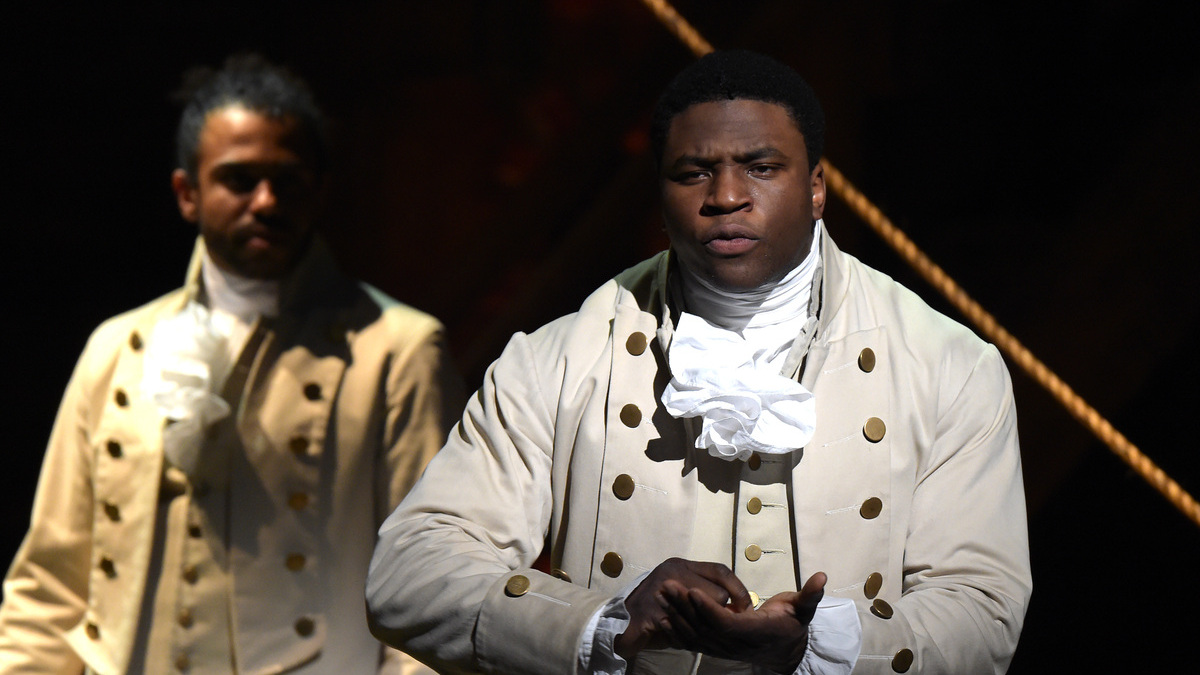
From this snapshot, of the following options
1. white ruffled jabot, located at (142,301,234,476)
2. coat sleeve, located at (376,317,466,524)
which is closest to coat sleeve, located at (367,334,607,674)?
coat sleeve, located at (376,317,466,524)

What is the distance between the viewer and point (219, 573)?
2525 millimetres

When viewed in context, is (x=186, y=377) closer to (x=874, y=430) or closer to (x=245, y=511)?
(x=245, y=511)

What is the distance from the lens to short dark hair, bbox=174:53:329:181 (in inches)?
109

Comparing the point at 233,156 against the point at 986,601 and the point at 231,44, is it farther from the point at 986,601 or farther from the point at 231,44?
the point at 986,601

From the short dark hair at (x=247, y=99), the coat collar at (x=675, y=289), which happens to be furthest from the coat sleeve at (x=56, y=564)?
the coat collar at (x=675, y=289)

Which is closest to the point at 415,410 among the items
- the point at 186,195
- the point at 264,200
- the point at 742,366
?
the point at 264,200

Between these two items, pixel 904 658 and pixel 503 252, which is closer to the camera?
pixel 904 658

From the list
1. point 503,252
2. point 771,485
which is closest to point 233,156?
point 503,252

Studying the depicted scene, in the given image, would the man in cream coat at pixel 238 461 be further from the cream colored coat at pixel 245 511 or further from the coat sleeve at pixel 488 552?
the coat sleeve at pixel 488 552

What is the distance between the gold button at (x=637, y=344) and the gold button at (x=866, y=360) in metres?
0.28

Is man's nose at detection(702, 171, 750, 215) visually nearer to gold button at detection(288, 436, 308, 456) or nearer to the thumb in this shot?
the thumb

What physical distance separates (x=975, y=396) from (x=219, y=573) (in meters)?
1.50

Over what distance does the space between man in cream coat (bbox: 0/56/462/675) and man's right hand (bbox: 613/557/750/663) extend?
43.9 inches

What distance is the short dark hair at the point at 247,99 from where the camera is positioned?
2.78 m
